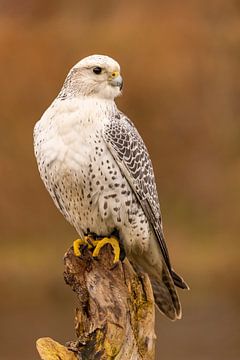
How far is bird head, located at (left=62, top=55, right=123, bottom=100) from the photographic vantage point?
6426 mm

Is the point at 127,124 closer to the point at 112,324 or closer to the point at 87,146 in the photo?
the point at 87,146

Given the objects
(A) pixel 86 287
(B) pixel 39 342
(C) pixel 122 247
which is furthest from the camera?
(C) pixel 122 247

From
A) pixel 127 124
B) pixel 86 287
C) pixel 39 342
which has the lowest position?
pixel 39 342

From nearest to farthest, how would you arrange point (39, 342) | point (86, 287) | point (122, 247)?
Result: 1. point (39, 342)
2. point (86, 287)
3. point (122, 247)

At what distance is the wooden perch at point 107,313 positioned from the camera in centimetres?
591

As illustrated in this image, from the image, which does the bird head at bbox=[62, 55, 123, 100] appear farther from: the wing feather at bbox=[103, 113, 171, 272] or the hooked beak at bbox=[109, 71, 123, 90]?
the wing feather at bbox=[103, 113, 171, 272]

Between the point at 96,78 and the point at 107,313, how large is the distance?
48.5 inches

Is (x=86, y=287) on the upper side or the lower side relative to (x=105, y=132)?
lower

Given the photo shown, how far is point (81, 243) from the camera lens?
6500mm

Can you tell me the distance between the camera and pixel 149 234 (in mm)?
6707

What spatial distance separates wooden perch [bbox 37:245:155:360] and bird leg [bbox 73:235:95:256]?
0.03m

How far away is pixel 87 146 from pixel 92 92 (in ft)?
1.13

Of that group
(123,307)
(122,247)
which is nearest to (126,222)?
(122,247)

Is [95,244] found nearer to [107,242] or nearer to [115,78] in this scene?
[107,242]
